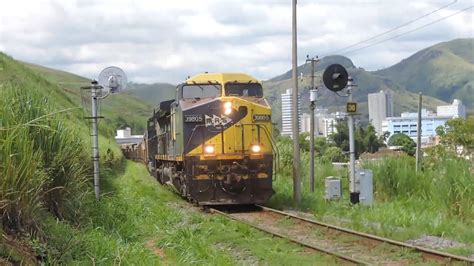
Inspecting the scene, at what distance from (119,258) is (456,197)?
356 inches

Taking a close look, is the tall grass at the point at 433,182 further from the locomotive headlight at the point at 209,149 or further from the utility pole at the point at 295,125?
the locomotive headlight at the point at 209,149

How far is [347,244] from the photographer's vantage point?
10961mm

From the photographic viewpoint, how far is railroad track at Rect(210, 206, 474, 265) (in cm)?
932

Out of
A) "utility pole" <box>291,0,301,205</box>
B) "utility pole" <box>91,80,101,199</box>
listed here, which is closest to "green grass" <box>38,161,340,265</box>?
"utility pole" <box>91,80,101,199</box>

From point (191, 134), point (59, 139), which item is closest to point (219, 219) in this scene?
point (191, 134)

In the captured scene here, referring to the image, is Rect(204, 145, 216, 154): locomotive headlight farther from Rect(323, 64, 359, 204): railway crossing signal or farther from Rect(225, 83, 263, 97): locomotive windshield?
Rect(323, 64, 359, 204): railway crossing signal

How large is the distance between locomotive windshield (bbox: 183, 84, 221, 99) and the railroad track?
4.20m

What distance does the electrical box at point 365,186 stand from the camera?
15.5 m

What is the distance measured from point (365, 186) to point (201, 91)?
542cm

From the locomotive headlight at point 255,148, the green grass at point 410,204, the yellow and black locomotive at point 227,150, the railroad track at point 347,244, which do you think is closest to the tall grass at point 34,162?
the railroad track at point 347,244

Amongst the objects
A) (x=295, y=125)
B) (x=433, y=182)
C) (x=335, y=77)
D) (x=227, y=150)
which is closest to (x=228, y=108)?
(x=227, y=150)

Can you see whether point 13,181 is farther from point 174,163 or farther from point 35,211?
point 174,163

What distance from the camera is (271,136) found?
1694 cm

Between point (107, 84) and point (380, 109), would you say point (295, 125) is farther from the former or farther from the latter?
point (380, 109)
